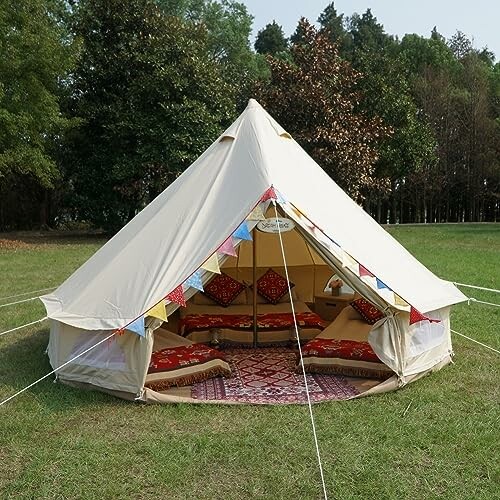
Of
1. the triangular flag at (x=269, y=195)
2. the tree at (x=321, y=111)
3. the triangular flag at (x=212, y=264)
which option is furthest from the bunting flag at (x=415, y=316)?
the tree at (x=321, y=111)

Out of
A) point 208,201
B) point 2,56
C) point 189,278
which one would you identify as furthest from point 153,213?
point 2,56

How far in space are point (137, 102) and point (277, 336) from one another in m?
11.8

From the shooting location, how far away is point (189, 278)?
434 centimetres

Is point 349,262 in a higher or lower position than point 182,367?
higher

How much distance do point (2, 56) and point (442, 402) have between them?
14.4 metres

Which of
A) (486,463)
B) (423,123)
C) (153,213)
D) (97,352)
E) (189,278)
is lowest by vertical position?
(486,463)

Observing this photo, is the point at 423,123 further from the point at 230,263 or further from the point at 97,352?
the point at 97,352

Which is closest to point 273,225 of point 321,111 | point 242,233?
point 242,233

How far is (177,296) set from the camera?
428 cm

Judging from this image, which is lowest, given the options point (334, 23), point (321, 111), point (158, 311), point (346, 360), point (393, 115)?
point (346, 360)

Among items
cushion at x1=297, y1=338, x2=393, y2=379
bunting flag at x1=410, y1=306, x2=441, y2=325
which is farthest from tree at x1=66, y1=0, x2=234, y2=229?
bunting flag at x1=410, y1=306, x2=441, y2=325

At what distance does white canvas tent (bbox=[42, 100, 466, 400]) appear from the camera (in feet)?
14.5

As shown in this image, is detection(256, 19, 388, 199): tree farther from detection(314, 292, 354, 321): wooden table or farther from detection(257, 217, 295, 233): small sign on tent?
detection(257, 217, 295, 233): small sign on tent

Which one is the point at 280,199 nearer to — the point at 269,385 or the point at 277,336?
the point at 269,385
